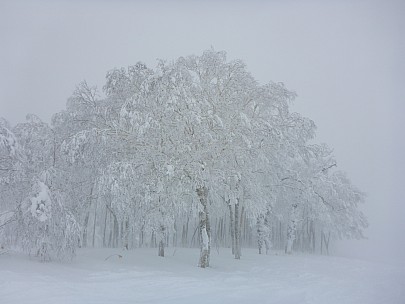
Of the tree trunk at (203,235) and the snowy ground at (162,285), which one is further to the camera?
the tree trunk at (203,235)

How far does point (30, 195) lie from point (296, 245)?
3900cm

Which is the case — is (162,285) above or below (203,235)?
below

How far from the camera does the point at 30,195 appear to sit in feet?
46.9

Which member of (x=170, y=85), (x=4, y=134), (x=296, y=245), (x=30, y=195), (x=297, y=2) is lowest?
(x=296, y=245)

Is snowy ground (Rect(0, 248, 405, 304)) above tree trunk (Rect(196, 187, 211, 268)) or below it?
below

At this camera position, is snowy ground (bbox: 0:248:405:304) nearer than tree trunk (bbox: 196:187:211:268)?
Yes

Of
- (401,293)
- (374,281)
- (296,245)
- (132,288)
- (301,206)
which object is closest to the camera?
(132,288)

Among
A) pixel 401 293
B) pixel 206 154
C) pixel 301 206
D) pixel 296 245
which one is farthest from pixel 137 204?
pixel 296 245

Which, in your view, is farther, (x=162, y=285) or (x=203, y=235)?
(x=203, y=235)

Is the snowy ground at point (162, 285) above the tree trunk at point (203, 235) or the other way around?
the other way around

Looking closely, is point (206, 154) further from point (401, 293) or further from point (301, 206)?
point (301, 206)

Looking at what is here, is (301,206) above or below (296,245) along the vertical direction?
above

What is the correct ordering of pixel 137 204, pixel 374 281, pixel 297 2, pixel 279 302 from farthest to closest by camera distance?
pixel 137 204, pixel 297 2, pixel 374 281, pixel 279 302

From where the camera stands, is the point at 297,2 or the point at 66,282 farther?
the point at 297,2
